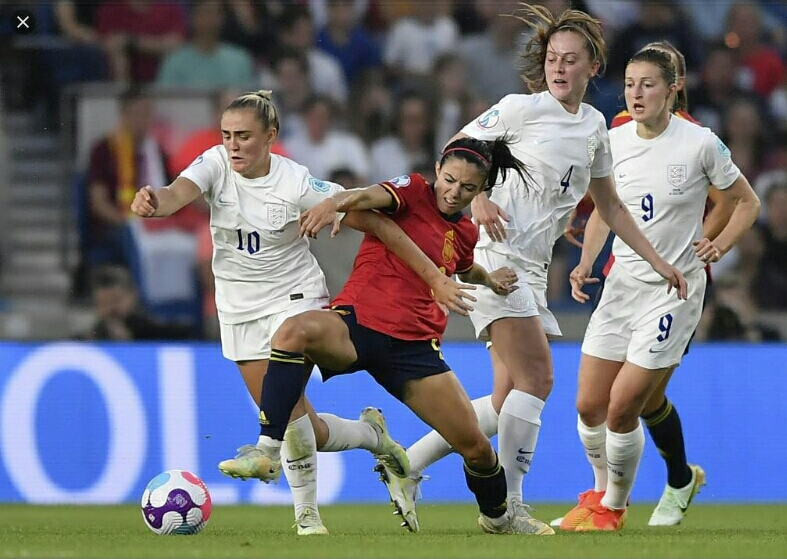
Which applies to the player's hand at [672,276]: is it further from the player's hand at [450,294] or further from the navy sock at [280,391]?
the navy sock at [280,391]

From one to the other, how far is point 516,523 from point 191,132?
5.78 meters

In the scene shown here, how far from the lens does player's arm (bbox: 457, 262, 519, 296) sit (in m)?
6.22

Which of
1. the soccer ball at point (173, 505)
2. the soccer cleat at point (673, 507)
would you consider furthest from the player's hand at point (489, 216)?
the soccer cleat at point (673, 507)

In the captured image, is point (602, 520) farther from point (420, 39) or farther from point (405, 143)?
point (420, 39)

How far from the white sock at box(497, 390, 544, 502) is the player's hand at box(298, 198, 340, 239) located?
1438mm

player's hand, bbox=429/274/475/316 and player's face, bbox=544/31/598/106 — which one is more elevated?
player's face, bbox=544/31/598/106

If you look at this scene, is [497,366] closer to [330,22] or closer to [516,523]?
[516,523]

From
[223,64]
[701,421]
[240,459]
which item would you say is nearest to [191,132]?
[223,64]

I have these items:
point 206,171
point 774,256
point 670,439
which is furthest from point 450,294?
point 774,256

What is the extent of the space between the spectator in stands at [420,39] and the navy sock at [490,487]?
7.03 m

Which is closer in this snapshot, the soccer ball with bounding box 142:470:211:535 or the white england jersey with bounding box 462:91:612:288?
the soccer ball with bounding box 142:470:211:535

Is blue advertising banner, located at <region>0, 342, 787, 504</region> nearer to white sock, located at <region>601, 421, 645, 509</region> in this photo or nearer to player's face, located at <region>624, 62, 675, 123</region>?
white sock, located at <region>601, 421, 645, 509</region>

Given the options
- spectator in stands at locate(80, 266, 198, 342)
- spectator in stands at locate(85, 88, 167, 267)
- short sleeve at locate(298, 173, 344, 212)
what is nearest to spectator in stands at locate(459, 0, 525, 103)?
spectator in stands at locate(85, 88, 167, 267)

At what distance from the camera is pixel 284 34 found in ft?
41.4
